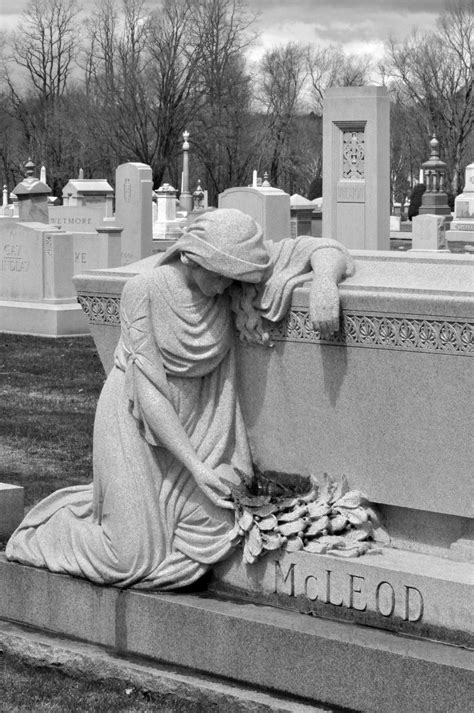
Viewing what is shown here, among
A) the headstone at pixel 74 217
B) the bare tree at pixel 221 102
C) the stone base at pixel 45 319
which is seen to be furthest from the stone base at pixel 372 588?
the bare tree at pixel 221 102

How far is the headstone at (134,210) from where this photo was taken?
21766 mm

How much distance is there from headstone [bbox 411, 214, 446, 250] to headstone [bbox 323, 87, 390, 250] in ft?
23.3

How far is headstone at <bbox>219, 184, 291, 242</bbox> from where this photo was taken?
2080cm

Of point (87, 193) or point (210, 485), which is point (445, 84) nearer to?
point (87, 193)

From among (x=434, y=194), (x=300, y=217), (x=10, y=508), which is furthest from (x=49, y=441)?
(x=434, y=194)

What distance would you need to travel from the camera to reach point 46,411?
11047 mm

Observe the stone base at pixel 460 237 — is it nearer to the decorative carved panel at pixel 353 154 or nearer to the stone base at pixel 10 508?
the decorative carved panel at pixel 353 154

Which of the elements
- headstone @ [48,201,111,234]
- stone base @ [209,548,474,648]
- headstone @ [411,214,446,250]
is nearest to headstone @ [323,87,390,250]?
headstone @ [411,214,446,250]

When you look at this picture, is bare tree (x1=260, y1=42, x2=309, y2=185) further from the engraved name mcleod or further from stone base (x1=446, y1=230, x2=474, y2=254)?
the engraved name mcleod

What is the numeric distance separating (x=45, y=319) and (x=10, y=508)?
10.5m

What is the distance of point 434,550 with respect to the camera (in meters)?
4.79

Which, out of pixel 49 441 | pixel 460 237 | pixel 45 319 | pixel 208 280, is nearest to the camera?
pixel 208 280

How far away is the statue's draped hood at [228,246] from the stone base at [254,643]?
1.17 metres

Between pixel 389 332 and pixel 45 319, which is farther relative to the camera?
pixel 45 319
